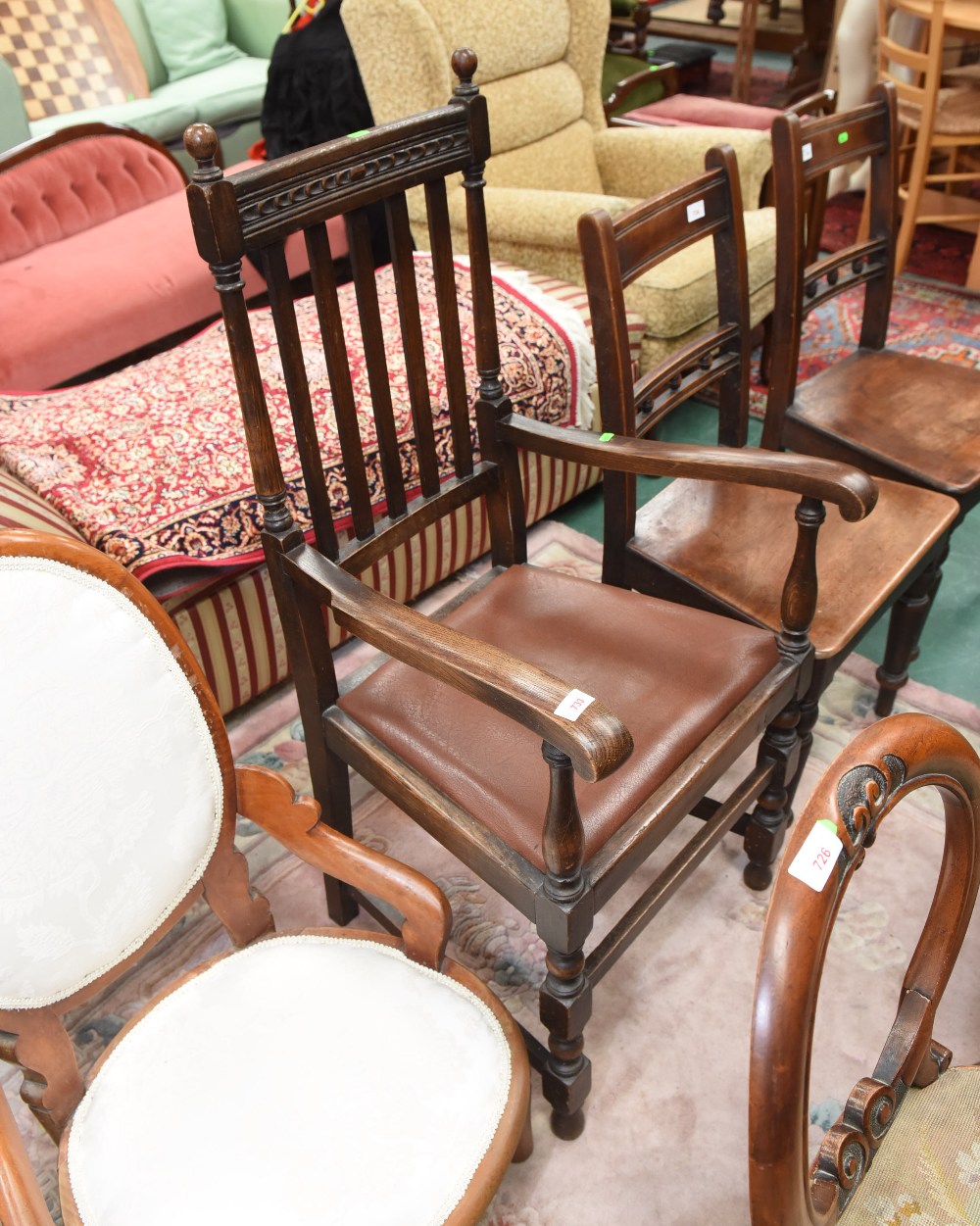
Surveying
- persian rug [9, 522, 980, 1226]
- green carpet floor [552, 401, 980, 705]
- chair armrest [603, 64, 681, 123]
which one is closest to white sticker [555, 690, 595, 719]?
persian rug [9, 522, 980, 1226]

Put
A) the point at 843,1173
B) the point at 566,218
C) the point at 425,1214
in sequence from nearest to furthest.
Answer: the point at 843,1173 → the point at 425,1214 → the point at 566,218

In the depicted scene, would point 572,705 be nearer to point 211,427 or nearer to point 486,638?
point 486,638

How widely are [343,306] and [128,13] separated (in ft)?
11.3

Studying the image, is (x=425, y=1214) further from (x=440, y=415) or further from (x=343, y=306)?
(x=343, y=306)

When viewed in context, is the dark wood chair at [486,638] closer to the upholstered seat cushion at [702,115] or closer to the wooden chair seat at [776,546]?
the wooden chair seat at [776,546]

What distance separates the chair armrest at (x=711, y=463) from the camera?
1164 millimetres

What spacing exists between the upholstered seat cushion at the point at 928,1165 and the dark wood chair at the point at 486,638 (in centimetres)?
35

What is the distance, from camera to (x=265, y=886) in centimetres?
161

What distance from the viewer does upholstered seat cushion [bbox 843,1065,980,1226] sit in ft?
2.49

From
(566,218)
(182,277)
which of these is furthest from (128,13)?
(566,218)

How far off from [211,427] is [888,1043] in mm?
1524

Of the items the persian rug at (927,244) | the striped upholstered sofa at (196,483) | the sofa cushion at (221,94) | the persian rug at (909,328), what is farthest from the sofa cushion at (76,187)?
the persian rug at (927,244)

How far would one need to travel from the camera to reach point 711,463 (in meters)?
1.23

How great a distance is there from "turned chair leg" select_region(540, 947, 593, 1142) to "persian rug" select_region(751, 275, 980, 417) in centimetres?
207
